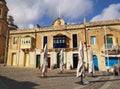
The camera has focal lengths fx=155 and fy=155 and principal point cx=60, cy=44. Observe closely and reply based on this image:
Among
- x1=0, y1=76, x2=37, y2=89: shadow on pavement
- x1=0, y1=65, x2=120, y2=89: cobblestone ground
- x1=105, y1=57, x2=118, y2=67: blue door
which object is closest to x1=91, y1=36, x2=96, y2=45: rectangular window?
x1=105, y1=57, x2=118, y2=67: blue door

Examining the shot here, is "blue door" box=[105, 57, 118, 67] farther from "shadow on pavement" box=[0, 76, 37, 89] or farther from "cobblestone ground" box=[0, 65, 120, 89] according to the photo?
"shadow on pavement" box=[0, 76, 37, 89]

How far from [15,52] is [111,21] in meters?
20.5

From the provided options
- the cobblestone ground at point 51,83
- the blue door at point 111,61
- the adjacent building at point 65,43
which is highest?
the adjacent building at point 65,43

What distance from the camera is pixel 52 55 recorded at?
30.5 meters

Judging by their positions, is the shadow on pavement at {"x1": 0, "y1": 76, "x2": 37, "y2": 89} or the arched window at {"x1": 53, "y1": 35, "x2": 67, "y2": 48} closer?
the shadow on pavement at {"x1": 0, "y1": 76, "x2": 37, "y2": 89}

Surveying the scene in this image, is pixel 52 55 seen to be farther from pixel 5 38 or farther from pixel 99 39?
pixel 5 38

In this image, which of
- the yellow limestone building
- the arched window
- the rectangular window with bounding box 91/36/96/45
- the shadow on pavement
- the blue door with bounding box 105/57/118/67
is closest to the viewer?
the shadow on pavement

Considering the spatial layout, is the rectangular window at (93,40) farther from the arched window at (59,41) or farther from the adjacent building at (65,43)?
the arched window at (59,41)

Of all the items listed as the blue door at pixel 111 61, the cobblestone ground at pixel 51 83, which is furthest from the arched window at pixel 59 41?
the cobblestone ground at pixel 51 83

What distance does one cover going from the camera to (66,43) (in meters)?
30.2

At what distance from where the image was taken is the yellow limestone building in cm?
2742

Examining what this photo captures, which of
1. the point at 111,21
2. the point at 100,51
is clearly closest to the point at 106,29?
the point at 111,21

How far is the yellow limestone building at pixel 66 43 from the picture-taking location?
27.4 metres

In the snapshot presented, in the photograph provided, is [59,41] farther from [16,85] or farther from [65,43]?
[16,85]
